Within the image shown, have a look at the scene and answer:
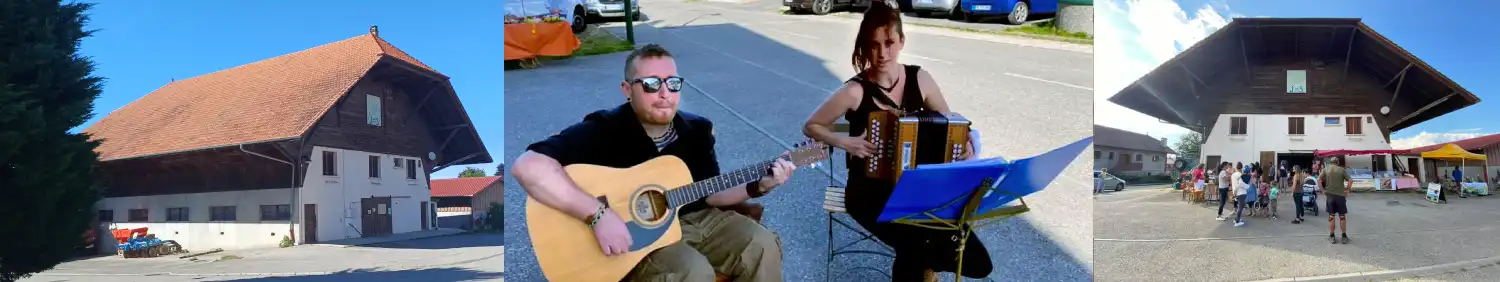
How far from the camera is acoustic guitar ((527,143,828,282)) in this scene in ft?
10.6

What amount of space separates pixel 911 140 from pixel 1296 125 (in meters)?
2.98

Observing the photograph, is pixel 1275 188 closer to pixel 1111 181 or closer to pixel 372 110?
pixel 1111 181

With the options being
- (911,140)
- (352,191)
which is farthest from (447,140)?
(911,140)

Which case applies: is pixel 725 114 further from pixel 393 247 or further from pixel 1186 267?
pixel 1186 267

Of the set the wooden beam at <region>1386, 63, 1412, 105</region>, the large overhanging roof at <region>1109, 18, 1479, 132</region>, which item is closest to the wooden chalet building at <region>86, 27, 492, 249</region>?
the large overhanging roof at <region>1109, 18, 1479, 132</region>

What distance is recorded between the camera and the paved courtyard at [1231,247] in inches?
208

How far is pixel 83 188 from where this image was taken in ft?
12.3

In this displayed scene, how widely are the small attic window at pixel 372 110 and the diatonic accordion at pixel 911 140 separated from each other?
1997mm

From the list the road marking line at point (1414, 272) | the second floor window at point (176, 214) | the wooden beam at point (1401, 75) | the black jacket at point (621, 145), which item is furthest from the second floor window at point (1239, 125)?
the second floor window at point (176, 214)

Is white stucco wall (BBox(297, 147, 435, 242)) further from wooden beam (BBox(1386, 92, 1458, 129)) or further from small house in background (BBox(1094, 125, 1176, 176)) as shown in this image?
wooden beam (BBox(1386, 92, 1458, 129))

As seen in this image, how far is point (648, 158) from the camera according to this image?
3.36m

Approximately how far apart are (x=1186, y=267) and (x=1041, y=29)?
1840mm

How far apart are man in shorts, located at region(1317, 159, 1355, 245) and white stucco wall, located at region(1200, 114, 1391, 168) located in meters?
0.11

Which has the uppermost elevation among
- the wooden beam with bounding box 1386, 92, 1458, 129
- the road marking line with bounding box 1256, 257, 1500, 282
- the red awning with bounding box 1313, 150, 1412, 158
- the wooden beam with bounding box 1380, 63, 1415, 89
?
the wooden beam with bounding box 1380, 63, 1415, 89
